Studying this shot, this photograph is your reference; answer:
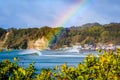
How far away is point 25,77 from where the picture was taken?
1647 cm

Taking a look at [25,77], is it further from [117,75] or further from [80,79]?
[117,75]

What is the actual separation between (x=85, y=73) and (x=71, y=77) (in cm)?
52

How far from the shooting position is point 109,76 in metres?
15.9

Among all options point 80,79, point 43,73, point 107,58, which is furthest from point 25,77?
point 107,58

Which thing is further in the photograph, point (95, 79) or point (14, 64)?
point (14, 64)

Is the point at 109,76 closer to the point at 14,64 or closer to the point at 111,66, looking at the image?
the point at 111,66

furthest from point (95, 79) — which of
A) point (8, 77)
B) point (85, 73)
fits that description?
point (8, 77)

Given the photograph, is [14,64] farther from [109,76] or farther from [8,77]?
[109,76]

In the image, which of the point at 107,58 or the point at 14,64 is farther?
the point at 14,64

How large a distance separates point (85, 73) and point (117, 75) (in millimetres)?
1135

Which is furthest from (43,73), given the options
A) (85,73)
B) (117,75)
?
(117,75)

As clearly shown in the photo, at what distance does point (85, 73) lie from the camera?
16.2 meters

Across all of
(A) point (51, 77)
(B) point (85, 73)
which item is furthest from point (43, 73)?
(B) point (85, 73)

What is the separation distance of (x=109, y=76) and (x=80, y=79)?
1021mm
